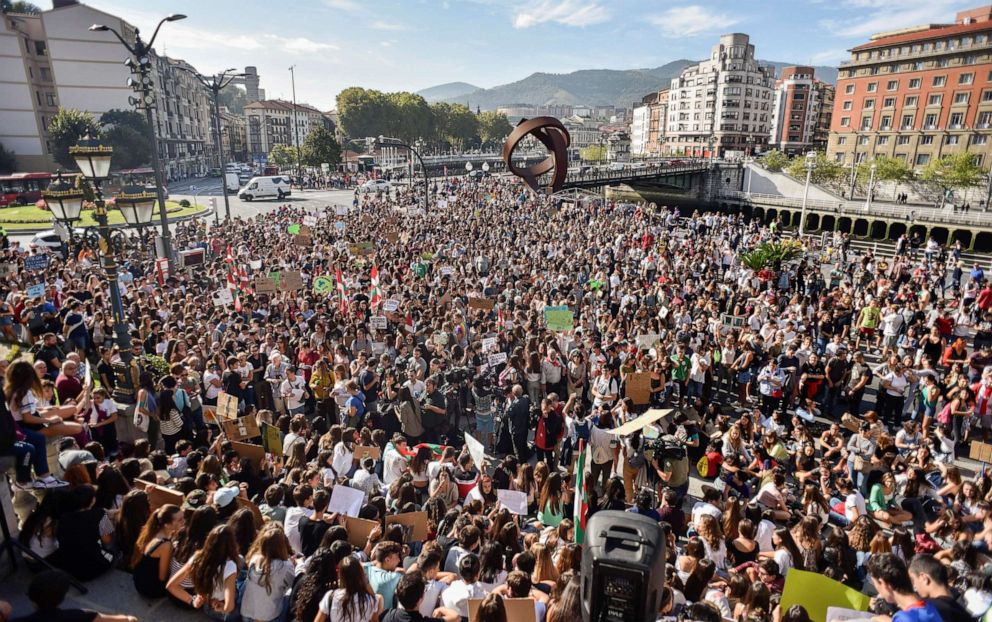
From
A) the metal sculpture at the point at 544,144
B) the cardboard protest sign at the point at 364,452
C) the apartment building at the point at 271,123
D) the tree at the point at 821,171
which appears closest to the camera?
the cardboard protest sign at the point at 364,452

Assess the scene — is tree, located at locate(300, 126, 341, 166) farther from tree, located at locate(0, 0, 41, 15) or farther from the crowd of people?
the crowd of people

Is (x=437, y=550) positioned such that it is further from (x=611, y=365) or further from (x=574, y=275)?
(x=574, y=275)

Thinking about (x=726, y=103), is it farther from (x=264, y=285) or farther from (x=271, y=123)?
(x=264, y=285)

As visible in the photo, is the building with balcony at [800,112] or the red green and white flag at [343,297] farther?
the building with balcony at [800,112]

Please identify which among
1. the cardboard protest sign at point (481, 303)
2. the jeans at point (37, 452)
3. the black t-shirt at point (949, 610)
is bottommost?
the cardboard protest sign at point (481, 303)

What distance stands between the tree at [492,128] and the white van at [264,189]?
101074 millimetres

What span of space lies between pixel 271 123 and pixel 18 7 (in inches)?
2503

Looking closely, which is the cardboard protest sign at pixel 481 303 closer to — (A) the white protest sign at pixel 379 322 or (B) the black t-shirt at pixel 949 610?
(A) the white protest sign at pixel 379 322

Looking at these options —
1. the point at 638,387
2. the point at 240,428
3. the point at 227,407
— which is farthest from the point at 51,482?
the point at 638,387

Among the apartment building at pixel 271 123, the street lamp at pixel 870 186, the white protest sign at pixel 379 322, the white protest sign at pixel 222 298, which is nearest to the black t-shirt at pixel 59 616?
the white protest sign at pixel 379 322

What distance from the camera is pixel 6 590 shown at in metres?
4.35

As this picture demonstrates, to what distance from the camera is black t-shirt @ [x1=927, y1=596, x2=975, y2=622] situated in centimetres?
338

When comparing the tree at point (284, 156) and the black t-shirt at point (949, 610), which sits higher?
the tree at point (284, 156)

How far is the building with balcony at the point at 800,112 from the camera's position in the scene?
11669cm
